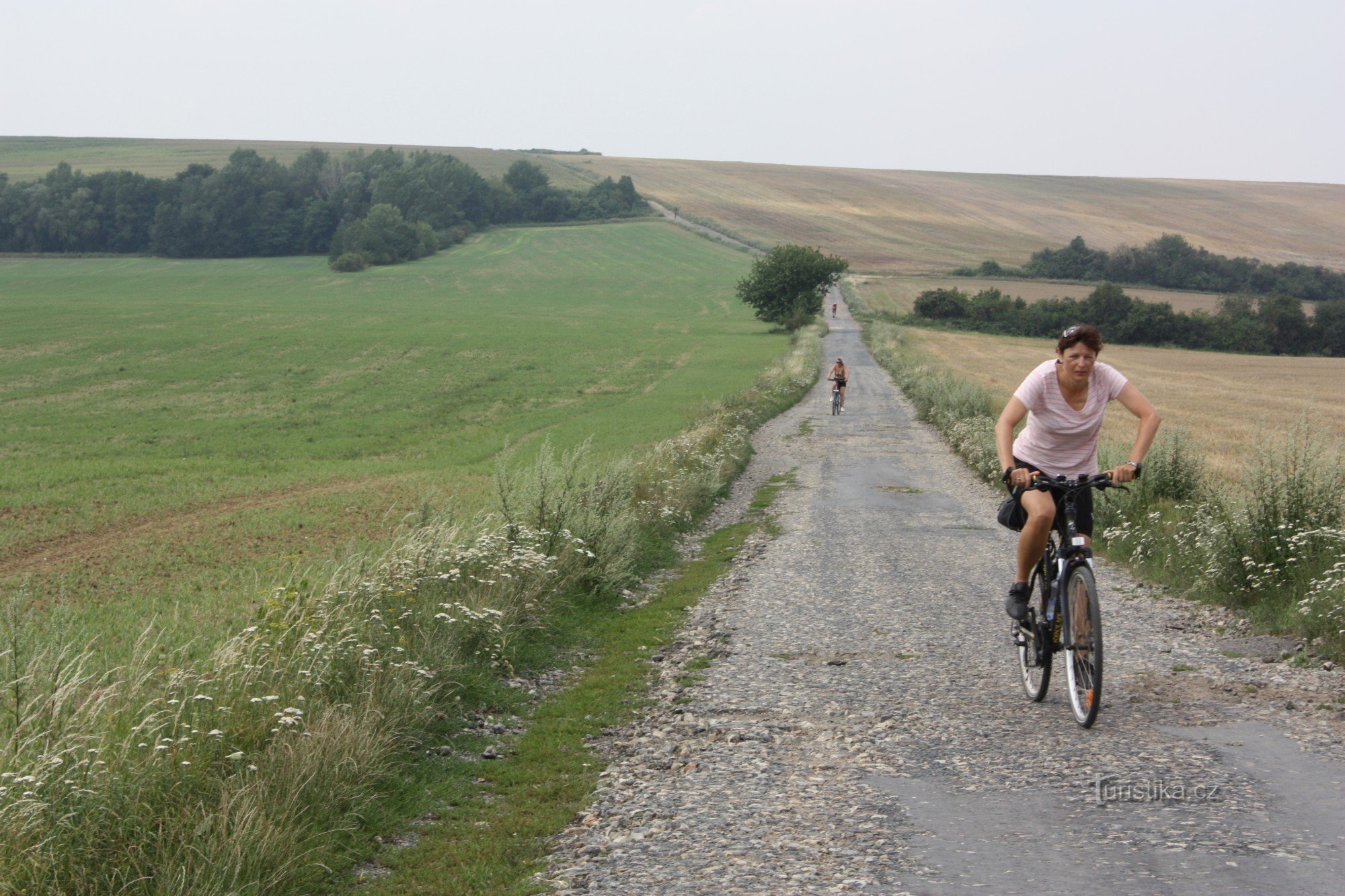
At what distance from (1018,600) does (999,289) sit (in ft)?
328

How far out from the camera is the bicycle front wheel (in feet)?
20.4

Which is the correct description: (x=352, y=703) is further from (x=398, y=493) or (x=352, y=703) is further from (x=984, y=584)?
(x=398, y=493)

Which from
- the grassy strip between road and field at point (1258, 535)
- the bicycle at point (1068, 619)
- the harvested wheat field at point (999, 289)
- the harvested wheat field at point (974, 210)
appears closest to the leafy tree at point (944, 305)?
the harvested wheat field at point (999, 289)

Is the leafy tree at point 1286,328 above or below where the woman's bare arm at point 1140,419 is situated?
below

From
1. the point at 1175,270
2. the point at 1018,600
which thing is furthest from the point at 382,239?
the point at 1018,600

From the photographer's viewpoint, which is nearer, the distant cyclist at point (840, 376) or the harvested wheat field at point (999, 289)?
the distant cyclist at point (840, 376)

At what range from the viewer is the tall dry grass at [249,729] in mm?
4277

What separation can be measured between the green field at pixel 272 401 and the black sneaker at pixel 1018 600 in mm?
5322

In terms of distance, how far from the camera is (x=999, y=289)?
332ft

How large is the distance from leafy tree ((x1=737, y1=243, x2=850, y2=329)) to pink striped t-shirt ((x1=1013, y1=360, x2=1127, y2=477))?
263ft

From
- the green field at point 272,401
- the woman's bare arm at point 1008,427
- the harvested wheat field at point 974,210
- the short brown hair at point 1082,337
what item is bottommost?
the green field at point 272,401

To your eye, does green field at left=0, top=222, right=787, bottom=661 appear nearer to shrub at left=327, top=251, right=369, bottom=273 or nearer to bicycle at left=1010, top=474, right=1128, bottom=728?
shrub at left=327, top=251, right=369, bottom=273

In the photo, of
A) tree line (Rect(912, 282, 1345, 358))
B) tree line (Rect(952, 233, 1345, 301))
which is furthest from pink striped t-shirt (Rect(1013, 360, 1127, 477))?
tree line (Rect(952, 233, 1345, 301))

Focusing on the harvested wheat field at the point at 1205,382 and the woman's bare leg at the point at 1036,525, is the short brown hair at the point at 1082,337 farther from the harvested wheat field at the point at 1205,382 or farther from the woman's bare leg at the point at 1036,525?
the harvested wheat field at the point at 1205,382
